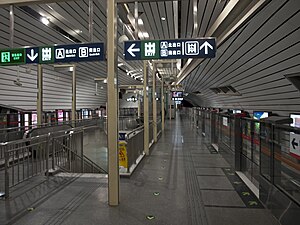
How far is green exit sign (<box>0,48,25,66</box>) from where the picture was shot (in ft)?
15.5

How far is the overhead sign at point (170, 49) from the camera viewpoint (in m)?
3.76

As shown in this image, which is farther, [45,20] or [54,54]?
[45,20]

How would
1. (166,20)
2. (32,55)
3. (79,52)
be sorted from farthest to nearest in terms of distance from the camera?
(166,20)
(32,55)
(79,52)

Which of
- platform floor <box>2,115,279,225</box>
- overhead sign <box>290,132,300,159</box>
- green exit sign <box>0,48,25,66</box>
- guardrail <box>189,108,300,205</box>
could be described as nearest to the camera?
Result: overhead sign <box>290,132,300,159</box>

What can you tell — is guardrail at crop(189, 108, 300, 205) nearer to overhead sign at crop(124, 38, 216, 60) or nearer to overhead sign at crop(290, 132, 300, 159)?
overhead sign at crop(290, 132, 300, 159)

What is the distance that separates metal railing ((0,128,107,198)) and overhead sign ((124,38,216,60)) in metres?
2.45

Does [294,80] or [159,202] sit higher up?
[294,80]

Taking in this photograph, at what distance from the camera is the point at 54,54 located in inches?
175

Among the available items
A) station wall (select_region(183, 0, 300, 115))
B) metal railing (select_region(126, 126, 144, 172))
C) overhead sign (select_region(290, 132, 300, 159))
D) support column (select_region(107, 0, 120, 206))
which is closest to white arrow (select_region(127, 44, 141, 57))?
support column (select_region(107, 0, 120, 206))

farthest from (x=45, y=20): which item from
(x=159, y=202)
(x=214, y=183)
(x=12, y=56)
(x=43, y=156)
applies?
(x=214, y=183)

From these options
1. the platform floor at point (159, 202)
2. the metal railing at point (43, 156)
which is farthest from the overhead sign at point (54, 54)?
the platform floor at point (159, 202)

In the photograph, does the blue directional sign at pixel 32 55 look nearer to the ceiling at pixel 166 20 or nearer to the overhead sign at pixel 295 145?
the ceiling at pixel 166 20

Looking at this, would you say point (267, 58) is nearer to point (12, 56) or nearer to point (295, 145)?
point (295, 145)

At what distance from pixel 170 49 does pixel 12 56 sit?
10.9ft
